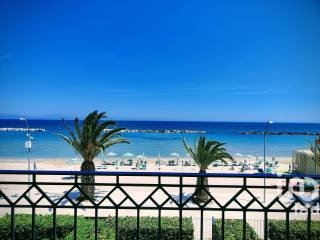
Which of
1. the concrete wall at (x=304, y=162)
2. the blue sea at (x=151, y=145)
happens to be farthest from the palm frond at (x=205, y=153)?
the blue sea at (x=151, y=145)

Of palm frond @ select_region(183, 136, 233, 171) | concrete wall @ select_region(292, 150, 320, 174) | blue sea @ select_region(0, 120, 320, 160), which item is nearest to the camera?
palm frond @ select_region(183, 136, 233, 171)

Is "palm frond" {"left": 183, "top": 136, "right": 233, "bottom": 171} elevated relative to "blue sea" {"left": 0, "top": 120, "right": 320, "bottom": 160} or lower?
Answer: elevated

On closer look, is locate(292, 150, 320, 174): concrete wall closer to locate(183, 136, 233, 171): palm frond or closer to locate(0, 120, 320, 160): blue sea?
locate(0, 120, 320, 160): blue sea

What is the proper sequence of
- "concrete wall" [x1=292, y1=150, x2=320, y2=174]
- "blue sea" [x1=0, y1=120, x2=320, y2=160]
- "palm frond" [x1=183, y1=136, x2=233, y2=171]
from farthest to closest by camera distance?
"blue sea" [x1=0, y1=120, x2=320, y2=160]
"concrete wall" [x1=292, y1=150, x2=320, y2=174]
"palm frond" [x1=183, y1=136, x2=233, y2=171]

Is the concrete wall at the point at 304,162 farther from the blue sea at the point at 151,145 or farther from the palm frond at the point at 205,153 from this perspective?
the palm frond at the point at 205,153

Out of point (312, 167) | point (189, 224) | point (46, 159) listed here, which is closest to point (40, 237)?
point (189, 224)

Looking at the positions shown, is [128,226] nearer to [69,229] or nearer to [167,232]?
[167,232]

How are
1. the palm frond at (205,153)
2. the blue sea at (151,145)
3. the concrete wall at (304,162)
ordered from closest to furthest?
the palm frond at (205,153) < the concrete wall at (304,162) < the blue sea at (151,145)

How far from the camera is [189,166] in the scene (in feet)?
126

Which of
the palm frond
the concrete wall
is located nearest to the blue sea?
the concrete wall

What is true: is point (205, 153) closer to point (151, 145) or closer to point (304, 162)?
point (304, 162)

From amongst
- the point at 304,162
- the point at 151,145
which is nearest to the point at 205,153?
the point at 304,162

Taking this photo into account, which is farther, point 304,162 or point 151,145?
point 151,145

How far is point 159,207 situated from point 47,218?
10050 mm
